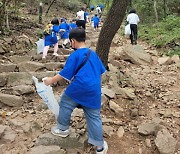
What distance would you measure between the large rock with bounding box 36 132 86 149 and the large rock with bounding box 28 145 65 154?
0.13 meters

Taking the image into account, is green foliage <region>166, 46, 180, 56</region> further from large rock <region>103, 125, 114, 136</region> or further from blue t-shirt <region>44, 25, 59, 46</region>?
large rock <region>103, 125, 114, 136</region>

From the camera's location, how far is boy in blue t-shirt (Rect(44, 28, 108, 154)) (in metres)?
3.43

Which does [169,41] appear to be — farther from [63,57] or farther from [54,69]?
[54,69]

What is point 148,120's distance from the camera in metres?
4.94

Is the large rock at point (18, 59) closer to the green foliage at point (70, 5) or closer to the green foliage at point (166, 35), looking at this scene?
the green foliage at point (166, 35)

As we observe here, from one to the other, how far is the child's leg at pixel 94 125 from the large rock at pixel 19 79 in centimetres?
260

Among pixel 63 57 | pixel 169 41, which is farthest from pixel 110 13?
pixel 169 41

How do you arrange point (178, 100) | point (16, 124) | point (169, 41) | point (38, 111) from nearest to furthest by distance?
1. point (16, 124)
2. point (38, 111)
3. point (178, 100)
4. point (169, 41)

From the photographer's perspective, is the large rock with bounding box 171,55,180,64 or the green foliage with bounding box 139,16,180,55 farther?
the green foliage with bounding box 139,16,180,55

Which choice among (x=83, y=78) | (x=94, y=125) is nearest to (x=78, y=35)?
(x=83, y=78)

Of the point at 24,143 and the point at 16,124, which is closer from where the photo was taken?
the point at 24,143

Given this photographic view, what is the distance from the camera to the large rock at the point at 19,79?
5.88 meters

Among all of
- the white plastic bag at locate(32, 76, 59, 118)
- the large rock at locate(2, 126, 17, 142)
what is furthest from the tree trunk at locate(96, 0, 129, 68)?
the large rock at locate(2, 126, 17, 142)

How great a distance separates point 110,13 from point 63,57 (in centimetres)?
244
